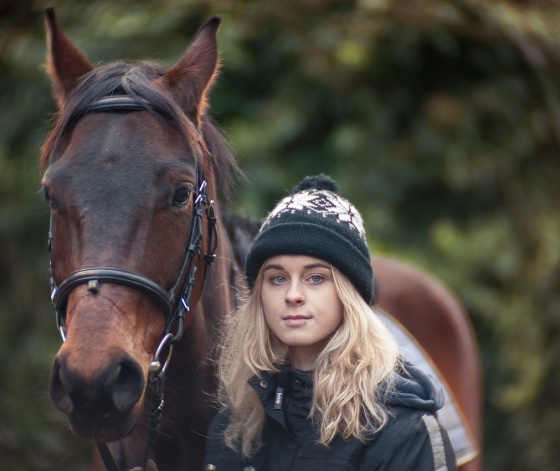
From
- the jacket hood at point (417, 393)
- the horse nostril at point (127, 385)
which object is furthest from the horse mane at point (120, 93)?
the jacket hood at point (417, 393)

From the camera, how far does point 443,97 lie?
19.0ft

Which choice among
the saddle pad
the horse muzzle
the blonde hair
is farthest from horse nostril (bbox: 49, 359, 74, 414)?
the saddle pad

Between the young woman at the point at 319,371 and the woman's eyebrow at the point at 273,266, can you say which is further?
Result: the woman's eyebrow at the point at 273,266

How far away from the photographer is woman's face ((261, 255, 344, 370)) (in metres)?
2.08

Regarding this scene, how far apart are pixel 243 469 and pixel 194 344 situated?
1.36 feet

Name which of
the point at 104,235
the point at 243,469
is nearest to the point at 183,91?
the point at 104,235

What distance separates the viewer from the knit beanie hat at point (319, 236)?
208 centimetres

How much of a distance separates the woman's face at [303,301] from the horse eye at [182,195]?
256 millimetres

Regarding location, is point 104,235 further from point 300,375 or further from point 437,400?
point 437,400

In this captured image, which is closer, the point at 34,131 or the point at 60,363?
the point at 60,363

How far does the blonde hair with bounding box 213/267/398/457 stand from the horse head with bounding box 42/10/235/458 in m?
0.17

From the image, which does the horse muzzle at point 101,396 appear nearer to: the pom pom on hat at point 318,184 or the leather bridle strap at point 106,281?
the leather bridle strap at point 106,281

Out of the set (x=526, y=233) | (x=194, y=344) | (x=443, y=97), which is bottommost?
(x=194, y=344)

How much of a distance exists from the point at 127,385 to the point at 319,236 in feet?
1.80
